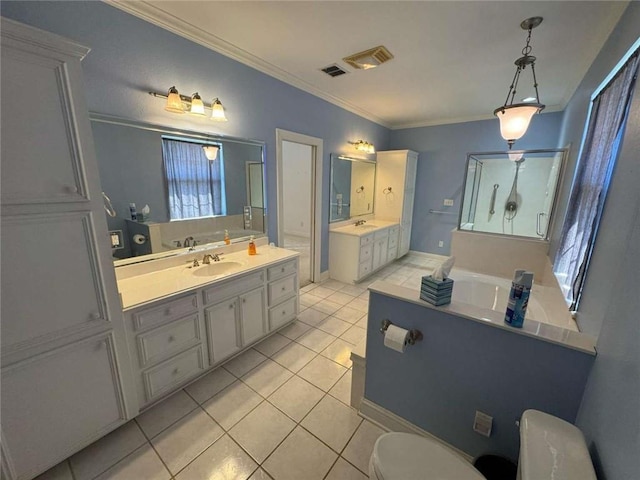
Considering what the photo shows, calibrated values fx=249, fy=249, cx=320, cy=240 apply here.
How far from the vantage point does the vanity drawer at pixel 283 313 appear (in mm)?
2400

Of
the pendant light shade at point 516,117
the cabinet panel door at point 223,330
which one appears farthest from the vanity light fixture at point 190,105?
the pendant light shade at point 516,117

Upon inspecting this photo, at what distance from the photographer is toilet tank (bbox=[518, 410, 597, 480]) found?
0.72 meters

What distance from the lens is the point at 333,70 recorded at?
2.59 m

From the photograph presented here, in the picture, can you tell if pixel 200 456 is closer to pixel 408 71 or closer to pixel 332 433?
pixel 332 433

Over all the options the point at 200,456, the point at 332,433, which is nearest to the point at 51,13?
the point at 200,456

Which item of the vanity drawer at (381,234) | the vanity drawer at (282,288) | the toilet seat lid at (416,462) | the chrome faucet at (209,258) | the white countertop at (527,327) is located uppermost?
the white countertop at (527,327)

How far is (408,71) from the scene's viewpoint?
2576 mm

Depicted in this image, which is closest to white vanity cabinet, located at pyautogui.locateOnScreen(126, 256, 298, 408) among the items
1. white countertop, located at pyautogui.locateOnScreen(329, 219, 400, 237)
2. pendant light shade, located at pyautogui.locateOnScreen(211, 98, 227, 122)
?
pendant light shade, located at pyautogui.locateOnScreen(211, 98, 227, 122)

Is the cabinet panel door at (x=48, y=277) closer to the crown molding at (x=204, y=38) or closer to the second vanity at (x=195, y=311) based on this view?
the second vanity at (x=195, y=311)

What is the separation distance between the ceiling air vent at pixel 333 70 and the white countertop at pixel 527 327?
2317mm

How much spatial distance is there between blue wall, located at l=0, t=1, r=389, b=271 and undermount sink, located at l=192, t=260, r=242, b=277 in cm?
78

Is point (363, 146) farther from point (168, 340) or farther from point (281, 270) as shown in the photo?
point (168, 340)

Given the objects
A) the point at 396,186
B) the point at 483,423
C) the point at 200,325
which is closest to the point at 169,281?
the point at 200,325

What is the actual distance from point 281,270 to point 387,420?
1438 mm
